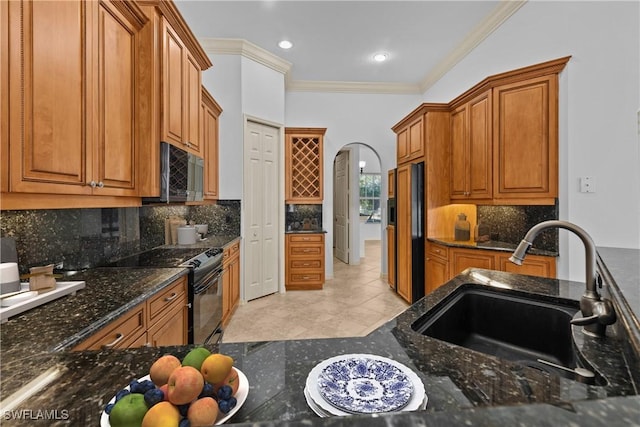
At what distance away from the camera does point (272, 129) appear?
4.33 metres

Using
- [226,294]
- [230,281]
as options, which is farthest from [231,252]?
[226,294]

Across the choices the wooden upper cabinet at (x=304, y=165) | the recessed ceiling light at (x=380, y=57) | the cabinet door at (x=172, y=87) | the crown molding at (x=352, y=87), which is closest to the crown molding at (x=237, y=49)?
the crown molding at (x=352, y=87)

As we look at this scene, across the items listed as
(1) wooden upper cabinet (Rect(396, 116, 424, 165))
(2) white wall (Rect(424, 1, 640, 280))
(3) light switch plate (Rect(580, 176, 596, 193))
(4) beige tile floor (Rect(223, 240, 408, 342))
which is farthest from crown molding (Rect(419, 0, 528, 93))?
(4) beige tile floor (Rect(223, 240, 408, 342))

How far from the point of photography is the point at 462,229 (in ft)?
11.2

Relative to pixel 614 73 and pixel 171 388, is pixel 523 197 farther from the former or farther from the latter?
pixel 171 388

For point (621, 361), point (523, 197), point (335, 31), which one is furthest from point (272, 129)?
point (621, 361)

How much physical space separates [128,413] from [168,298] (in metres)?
1.39

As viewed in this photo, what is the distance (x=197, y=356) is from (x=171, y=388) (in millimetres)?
109

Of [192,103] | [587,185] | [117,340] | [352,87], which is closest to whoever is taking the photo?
[117,340]

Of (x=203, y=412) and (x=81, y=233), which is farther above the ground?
(x=81, y=233)

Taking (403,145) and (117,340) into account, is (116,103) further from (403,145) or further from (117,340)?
(403,145)

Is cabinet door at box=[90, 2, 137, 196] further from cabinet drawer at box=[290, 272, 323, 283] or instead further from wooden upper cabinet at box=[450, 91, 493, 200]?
wooden upper cabinet at box=[450, 91, 493, 200]

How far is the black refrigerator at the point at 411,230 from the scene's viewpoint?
3.56 m

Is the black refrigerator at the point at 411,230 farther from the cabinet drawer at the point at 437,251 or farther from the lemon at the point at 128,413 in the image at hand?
the lemon at the point at 128,413
